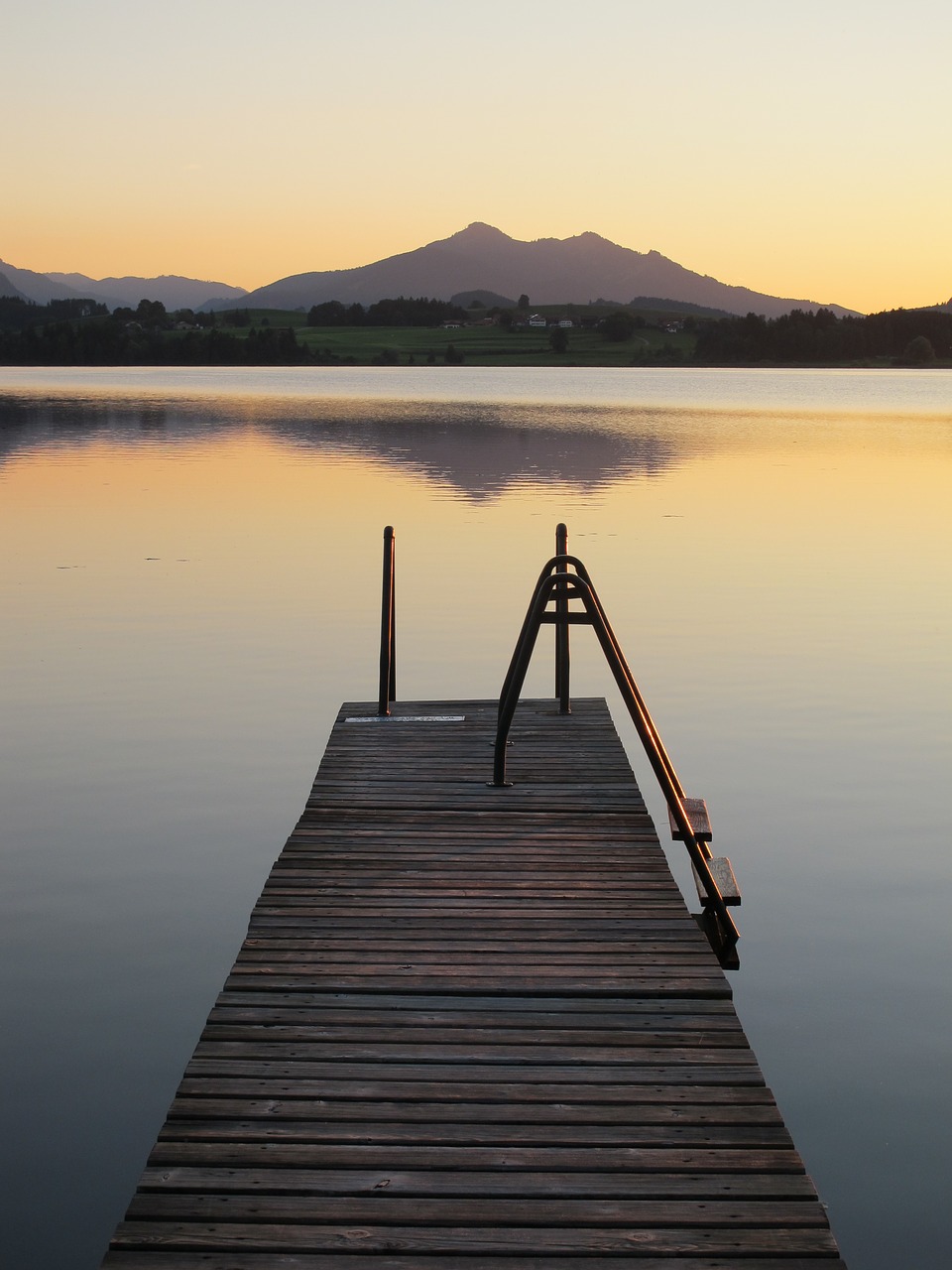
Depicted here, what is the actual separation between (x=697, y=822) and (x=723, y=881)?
2.00 feet

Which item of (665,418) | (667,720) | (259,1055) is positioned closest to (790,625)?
(667,720)

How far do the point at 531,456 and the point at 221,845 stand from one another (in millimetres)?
36760

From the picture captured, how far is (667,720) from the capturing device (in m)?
14.1

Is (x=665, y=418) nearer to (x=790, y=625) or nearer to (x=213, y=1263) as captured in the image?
(x=790, y=625)

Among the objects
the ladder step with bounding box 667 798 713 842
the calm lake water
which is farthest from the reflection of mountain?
the ladder step with bounding box 667 798 713 842

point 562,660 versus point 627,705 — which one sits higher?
point 627,705

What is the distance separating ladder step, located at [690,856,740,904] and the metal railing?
35 millimetres

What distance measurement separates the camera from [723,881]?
7.50 meters

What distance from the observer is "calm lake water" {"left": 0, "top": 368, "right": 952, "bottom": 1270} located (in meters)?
6.56

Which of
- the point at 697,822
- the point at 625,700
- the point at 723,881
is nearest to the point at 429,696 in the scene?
the point at 625,700

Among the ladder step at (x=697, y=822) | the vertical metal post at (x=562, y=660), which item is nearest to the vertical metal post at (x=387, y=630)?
the vertical metal post at (x=562, y=660)

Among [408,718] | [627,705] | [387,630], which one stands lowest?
[408,718]

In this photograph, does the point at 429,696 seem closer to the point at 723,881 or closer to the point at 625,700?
the point at 625,700

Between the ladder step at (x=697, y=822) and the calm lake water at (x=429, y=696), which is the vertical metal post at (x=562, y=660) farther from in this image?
the ladder step at (x=697, y=822)
